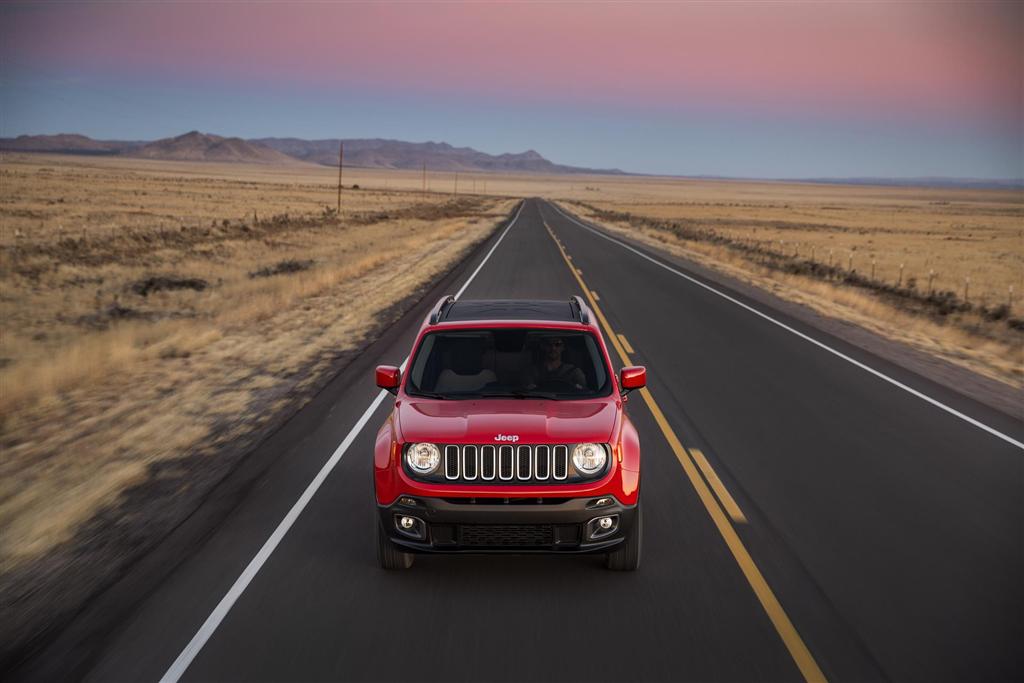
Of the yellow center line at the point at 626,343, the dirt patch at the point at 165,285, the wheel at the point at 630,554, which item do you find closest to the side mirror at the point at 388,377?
the wheel at the point at 630,554

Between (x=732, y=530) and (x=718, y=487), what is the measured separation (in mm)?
1017

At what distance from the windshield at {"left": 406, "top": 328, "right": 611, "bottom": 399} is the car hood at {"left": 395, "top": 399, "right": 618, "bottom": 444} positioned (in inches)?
9.6

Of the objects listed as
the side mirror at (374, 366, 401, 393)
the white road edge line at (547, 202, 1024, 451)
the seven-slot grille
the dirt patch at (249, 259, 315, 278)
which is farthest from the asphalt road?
the dirt patch at (249, 259, 315, 278)

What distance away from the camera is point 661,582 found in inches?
217

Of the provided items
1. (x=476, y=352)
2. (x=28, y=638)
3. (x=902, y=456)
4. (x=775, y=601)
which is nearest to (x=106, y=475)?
(x=28, y=638)

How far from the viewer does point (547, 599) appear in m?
5.26

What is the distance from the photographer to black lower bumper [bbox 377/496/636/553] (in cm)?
513

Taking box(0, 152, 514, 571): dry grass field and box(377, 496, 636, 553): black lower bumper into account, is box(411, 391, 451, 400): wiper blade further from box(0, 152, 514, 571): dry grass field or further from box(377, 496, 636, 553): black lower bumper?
box(0, 152, 514, 571): dry grass field

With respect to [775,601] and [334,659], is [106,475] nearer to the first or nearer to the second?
[334,659]

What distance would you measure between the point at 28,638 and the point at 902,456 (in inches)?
307

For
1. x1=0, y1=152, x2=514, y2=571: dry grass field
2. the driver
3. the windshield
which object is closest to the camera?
the windshield

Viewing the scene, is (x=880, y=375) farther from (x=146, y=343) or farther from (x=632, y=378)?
(x=146, y=343)

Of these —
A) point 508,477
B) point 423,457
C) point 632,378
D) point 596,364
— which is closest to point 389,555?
point 423,457

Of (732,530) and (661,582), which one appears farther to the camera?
(732,530)
